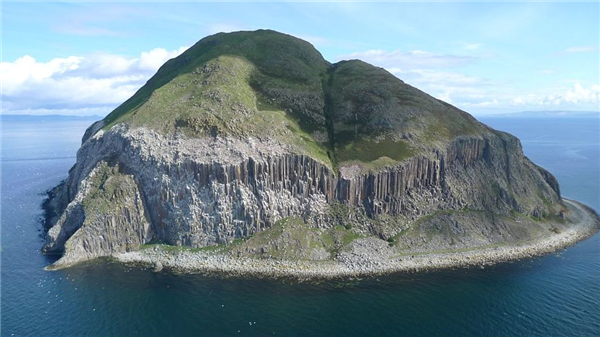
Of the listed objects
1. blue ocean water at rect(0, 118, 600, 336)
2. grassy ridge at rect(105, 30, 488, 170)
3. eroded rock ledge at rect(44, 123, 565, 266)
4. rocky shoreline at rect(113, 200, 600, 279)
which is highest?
grassy ridge at rect(105, 30, 488, 170)

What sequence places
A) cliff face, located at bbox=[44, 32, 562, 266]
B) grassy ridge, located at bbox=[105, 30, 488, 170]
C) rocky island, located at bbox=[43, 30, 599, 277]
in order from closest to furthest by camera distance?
rocky island, located at bbox=[43, 30, 599, 277]
cliff face, located at bbox=[44, 32, 562, 266]
grassy ridge, located at bbox=[105, 30, 488, 170]

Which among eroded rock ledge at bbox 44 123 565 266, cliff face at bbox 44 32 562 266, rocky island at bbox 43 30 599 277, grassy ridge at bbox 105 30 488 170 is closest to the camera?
rocky island at bbox 43 30 599 277

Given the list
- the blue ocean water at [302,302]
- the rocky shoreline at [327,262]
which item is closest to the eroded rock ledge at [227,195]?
the rocky shoreline at [327,262]

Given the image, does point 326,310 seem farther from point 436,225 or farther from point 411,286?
point 436,225

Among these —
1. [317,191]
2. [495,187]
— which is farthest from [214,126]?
[495,187]

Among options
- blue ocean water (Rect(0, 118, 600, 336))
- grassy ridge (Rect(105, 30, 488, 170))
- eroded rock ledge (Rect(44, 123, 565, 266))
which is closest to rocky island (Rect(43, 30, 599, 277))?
eroded rock ledge (Rect(44, 123, 565, 266))

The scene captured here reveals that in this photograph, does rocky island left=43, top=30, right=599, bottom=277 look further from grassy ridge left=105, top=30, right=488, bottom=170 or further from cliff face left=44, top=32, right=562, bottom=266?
grassy ridge left=105, top=30, right=488, bottom=170
